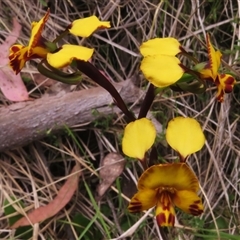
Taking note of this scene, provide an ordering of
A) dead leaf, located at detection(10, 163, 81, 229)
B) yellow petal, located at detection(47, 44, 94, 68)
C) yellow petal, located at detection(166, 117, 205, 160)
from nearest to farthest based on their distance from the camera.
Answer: yellow petal, located at detection(47, 44, 94, 68) → yellow petal, located at detection(166, 117, 205, 160) → dead leaf, located at detection(10, 163, 81, 229)

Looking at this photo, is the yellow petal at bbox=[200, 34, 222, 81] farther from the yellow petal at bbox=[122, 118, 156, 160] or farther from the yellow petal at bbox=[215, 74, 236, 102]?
the yellow petal at bbox=[122, 118, 156, 160]

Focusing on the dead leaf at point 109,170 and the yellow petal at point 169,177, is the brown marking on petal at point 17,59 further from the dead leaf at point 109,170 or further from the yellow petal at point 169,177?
the dead leaf at point 109,170

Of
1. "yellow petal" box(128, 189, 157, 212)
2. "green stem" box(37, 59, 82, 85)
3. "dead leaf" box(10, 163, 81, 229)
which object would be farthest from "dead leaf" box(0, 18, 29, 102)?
"yellow petal" box(128, 189, 157, 212)

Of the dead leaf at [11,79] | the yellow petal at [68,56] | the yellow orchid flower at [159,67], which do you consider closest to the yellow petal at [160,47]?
the yellow orchid flower at [159,67]

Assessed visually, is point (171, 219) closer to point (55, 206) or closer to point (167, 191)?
point (167, 191)

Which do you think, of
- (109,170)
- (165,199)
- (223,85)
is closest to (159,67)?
(223,85)

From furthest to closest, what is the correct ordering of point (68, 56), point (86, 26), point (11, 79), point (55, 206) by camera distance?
point (11, 79)
point (55, 206)
point (86, 26)
point (68, 56)

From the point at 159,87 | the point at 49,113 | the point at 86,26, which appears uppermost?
the point at 86,26
